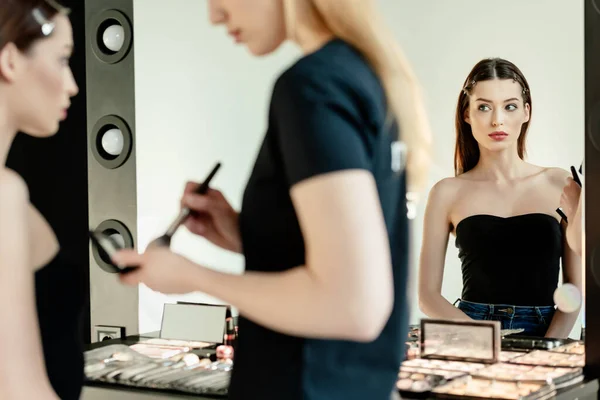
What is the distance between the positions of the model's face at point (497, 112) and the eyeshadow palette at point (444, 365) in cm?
95

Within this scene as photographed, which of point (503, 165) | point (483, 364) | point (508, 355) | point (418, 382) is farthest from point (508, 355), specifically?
point (503, 165)

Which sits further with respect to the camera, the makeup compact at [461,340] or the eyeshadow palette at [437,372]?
the makeup compact at [461,340]

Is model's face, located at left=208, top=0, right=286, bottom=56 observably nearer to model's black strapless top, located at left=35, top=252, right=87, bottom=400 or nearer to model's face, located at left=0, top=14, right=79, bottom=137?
model's face, located at left=0, top=14, right=79, bottom=137

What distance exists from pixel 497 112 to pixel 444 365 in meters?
0.99

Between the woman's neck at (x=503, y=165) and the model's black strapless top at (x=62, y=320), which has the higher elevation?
the woman's neck at (x=503, y=165)

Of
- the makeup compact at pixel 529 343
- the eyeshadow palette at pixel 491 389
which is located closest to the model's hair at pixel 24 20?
the eyeshadow palette at pixel 491 389

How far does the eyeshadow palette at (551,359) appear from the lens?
6.10ft

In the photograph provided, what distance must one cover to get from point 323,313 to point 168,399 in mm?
930

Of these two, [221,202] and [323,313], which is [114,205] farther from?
[323,313]

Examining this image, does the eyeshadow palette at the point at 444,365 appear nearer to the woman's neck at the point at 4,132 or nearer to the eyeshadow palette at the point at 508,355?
the eyeshadow palette at the point at 508,355

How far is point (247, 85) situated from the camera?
3.05m

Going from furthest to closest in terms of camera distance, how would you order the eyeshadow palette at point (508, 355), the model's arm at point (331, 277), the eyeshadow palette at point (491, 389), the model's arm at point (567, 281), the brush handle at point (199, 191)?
the model's arm at point (567, 281) → the eyeshadow palette at point (508, 355) → the eyeshadow palette at point (491, 389) → the brush handle at point (199, 191) → the model's arm at point (331, 277)

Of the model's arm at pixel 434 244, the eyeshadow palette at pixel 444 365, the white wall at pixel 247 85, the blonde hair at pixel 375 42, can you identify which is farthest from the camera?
the white wall at pixel 247 85

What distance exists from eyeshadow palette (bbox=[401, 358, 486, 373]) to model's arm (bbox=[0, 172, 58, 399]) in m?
1.02
